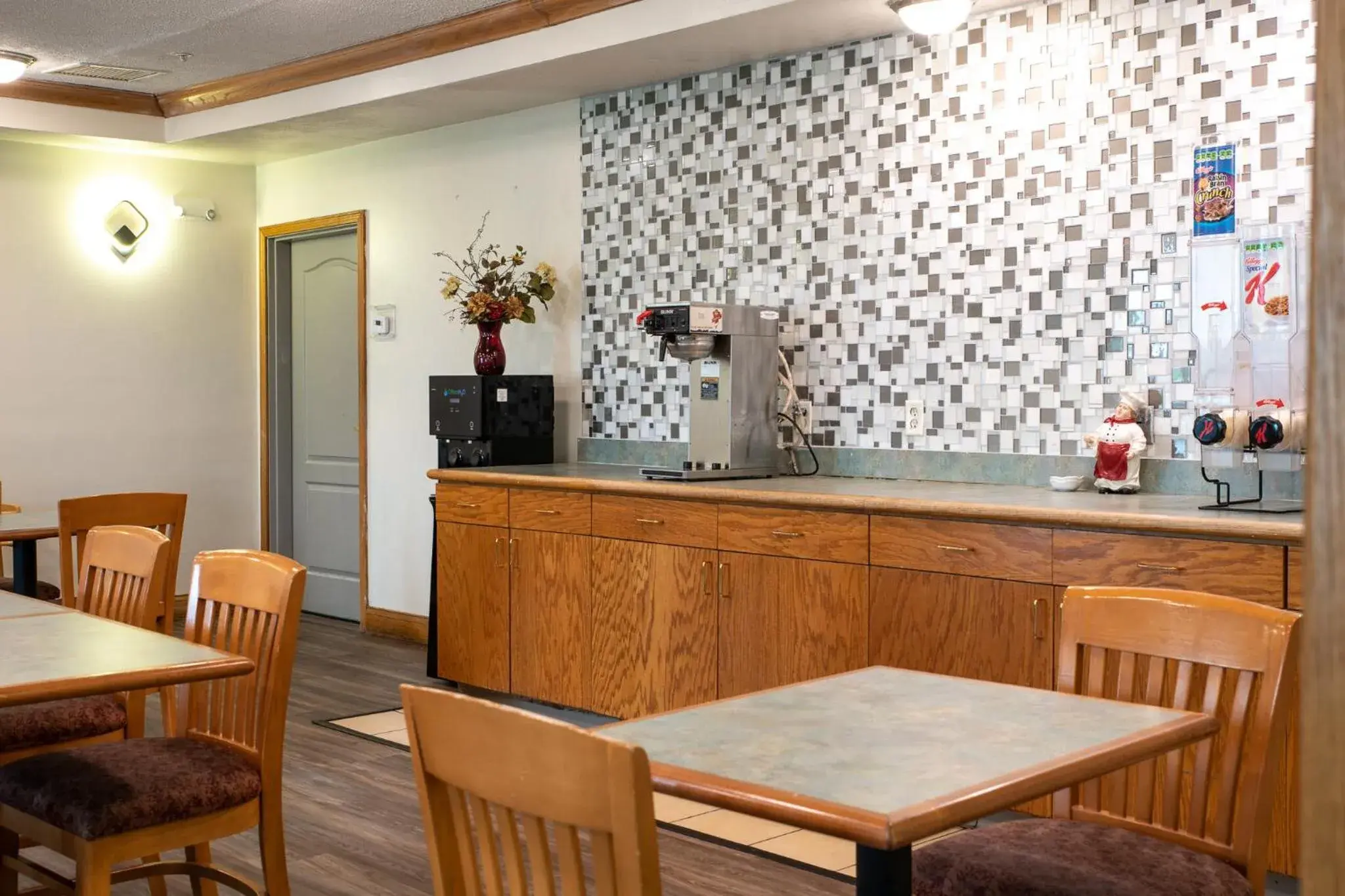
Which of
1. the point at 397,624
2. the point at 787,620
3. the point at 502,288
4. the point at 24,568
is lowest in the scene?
the point at 397,624

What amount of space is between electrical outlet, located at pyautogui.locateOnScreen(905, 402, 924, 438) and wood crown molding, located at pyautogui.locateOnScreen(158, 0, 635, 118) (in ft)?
5.44

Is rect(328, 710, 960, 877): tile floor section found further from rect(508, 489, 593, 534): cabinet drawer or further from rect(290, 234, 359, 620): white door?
rect(290, 234, 359, 620): white door

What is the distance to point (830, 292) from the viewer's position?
4.66m

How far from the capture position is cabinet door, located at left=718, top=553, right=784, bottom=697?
4012 mm

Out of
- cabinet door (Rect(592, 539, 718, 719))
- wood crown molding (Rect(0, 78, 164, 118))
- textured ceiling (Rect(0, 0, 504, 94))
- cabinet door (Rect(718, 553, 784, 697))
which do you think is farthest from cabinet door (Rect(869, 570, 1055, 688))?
wood crown molding (Rect(0, 78, 164, 118))

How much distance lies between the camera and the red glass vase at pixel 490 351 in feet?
18.3

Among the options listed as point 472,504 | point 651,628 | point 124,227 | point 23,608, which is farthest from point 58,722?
point 124,227

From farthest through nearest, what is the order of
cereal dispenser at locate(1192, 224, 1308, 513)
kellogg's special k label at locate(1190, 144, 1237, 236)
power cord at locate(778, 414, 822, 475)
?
power cord at locate(778, 414, 822, 475) < kellogg's special k label at locate(1190, 144, 1237, 236) < cereal dispenser at locate(1192, 224, 1308, 513)

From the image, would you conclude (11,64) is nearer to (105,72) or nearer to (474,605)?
(105,72)

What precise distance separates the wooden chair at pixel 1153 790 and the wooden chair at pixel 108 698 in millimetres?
1784

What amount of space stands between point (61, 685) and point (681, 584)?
2490 mm

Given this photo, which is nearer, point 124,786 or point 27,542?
point 124,786

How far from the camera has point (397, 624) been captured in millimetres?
6473

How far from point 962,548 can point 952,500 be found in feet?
0.46
